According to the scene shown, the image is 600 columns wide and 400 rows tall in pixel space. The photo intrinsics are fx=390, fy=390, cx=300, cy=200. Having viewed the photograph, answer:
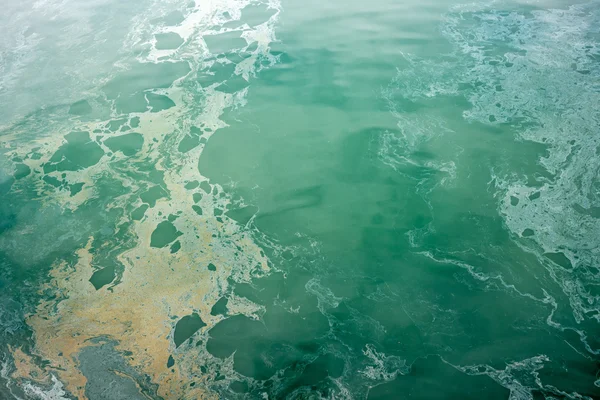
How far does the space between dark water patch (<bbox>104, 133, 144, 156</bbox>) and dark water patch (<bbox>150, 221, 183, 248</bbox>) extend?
1005 mm

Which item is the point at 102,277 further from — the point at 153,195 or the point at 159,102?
the point at 159,102

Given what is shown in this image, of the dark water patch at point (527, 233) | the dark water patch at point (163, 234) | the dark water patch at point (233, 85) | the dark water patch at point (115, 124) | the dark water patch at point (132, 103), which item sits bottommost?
the dark water patch at point (163, 234)

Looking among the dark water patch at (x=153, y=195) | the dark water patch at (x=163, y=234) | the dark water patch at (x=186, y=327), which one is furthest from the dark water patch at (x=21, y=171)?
the dark water patch at (x=186, y=327)

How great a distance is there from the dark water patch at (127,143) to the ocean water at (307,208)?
3 centimetres

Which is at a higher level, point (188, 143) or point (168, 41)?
point (168, 41)

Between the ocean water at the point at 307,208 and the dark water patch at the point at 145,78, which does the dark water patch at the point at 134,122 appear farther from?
the dark water patch at the point at 145,78

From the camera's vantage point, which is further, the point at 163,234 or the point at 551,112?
the point at 551,112

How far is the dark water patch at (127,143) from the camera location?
12.6ft

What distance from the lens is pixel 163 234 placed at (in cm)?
320

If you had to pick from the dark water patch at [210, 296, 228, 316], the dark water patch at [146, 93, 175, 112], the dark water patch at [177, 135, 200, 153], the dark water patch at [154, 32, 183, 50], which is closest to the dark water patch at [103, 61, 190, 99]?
the dark water patch at [146, 93, 175, 112]

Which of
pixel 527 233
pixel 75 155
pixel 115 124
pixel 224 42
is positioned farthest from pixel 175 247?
pixel 224 42

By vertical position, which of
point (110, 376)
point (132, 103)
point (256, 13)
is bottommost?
point (110, 376)

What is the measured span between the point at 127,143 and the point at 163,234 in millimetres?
1260

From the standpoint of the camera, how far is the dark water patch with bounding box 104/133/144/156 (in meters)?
3.85
